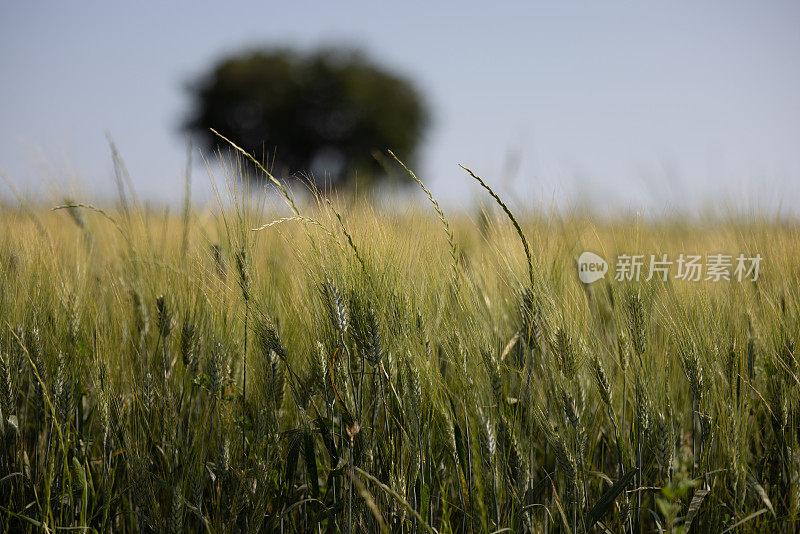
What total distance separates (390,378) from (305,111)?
78.5ft

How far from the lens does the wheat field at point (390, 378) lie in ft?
3.92

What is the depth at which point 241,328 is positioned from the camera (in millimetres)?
1425

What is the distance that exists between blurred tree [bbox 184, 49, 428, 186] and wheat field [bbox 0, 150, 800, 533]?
2230 cm

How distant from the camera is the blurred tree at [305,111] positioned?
23688mm

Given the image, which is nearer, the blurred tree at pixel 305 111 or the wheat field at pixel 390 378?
the wheat field at pixel 390 378

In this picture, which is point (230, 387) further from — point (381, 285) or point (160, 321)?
point (381, 285)

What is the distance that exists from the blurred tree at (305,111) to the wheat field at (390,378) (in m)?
22.3

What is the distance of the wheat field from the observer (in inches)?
47.0

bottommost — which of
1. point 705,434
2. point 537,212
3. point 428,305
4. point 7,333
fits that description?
point 705,434

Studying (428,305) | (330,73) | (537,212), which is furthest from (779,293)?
(330,73)

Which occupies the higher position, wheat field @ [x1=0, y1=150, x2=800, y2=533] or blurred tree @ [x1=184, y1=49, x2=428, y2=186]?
blurred tree @ [x1=184, y1=49, x2=428, y2=186]

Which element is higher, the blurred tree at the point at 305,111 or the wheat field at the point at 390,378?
the blurred tree at the point at 305,111

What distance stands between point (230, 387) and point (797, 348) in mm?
1374

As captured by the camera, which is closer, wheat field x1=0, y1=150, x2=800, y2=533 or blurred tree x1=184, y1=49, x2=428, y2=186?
wheat field x1=0, y1=150, x2=800, y2=533
